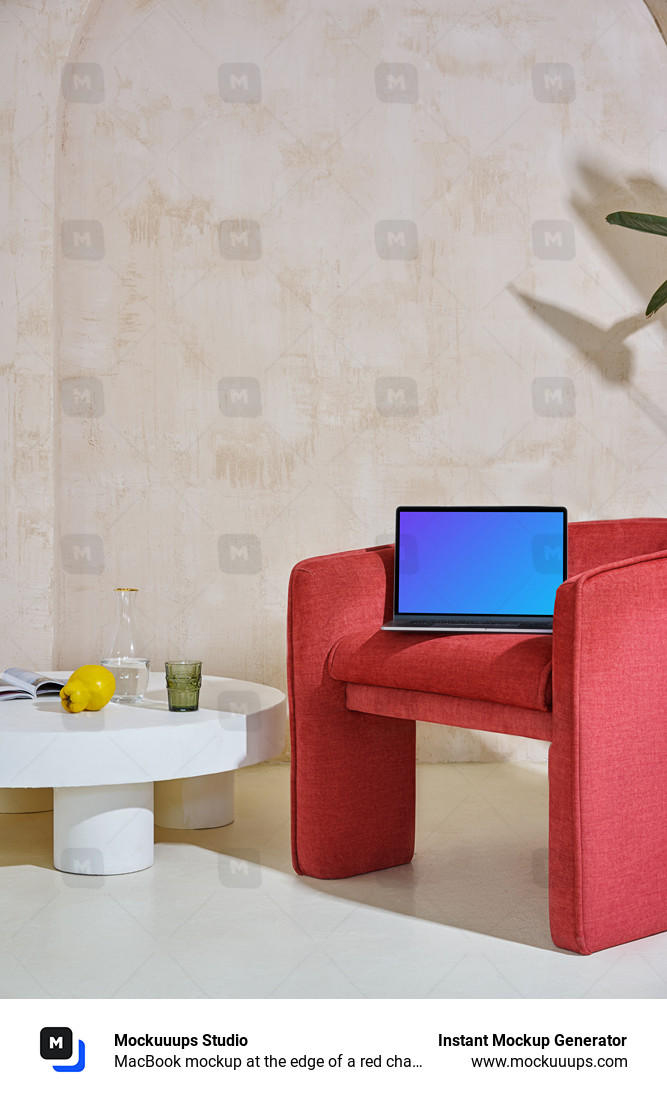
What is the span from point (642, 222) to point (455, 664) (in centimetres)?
178

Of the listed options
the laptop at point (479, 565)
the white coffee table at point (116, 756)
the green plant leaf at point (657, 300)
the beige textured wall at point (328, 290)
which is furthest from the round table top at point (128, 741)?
the green plant leaf at point (657, 300)

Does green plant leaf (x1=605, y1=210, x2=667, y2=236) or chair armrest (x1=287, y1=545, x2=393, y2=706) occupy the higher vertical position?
green plant leaf (x1=605, y1=210, x2=667, y2=236)

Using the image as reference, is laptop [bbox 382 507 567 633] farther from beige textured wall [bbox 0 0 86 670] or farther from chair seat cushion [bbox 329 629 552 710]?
beige textured wall [bbox 0 0 86 670]

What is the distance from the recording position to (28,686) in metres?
2.46

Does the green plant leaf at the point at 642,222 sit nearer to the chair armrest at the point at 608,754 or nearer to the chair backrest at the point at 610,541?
the chair backrest at the point at 610,541

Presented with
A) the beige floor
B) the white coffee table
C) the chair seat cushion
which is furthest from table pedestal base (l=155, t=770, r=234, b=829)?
the chair seat cushion

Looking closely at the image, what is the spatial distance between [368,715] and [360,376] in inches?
58.4

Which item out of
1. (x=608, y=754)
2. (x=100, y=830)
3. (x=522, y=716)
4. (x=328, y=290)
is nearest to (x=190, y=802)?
(x=100, y=830)

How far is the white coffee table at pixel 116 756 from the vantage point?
2.08m

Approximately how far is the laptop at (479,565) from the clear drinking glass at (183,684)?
18.1 inches

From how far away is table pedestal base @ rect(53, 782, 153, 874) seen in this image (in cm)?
221

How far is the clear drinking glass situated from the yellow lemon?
14cm
